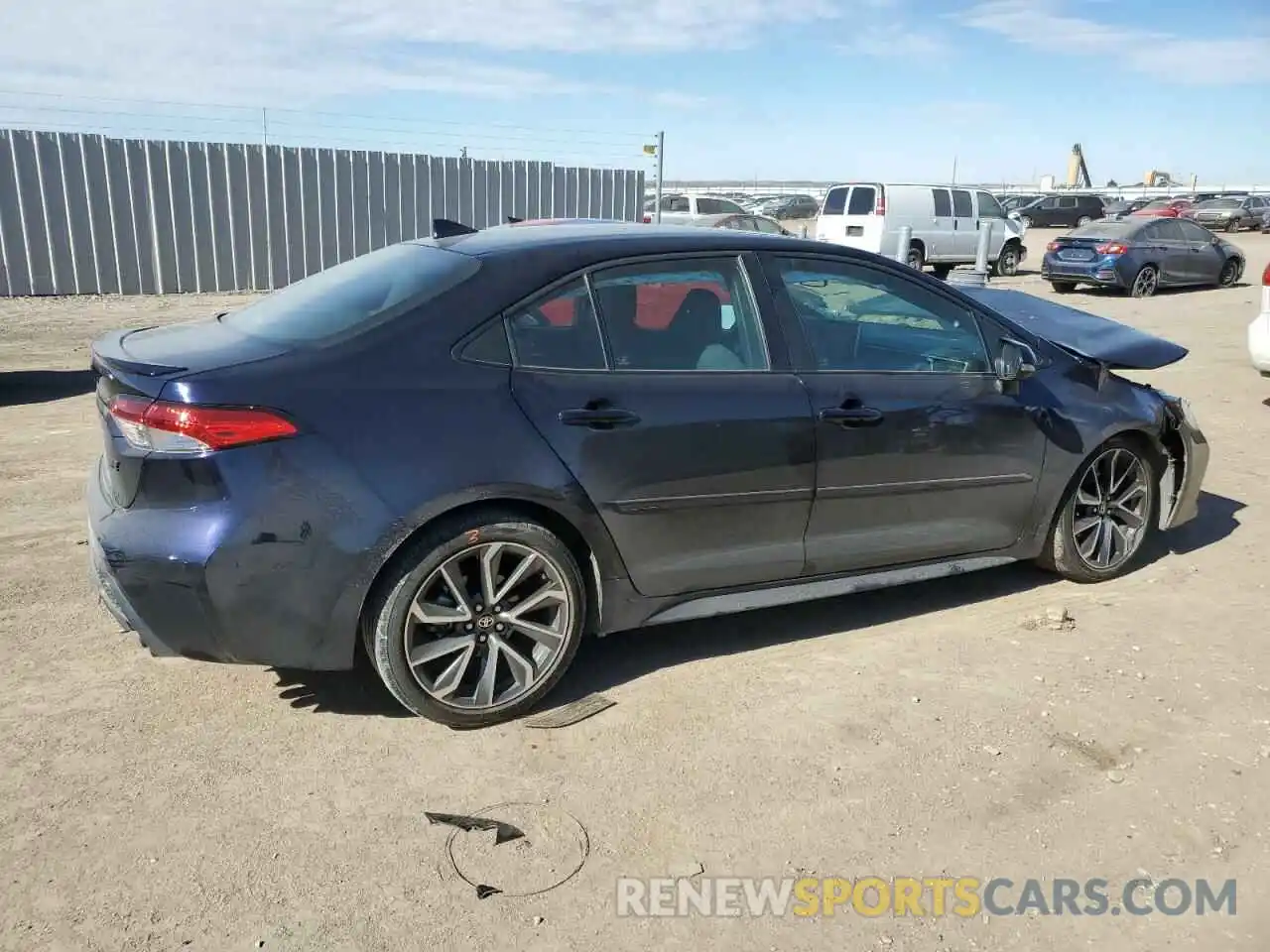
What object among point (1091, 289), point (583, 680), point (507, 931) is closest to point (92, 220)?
point (583, 680)

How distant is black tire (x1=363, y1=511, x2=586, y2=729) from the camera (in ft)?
10.5

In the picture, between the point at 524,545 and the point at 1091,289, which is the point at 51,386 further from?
the point at 1091,289

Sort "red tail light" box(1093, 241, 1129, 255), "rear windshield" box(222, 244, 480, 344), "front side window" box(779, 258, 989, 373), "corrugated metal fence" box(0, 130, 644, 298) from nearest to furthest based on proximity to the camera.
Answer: "rear windshield" box(222, 244, 480, 344) → "front side window" box(779, 258, 989, 373) → "corrugated metal fence" box(0, 130, 644, 298) → "red tail light" box(1093, 241, 1129, 255)

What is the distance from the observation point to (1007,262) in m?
23.1

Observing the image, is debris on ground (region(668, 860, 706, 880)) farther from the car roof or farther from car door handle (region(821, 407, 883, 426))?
the car roof

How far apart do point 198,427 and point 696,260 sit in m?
1.80

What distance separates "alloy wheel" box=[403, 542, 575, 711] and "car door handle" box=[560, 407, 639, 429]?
45cm

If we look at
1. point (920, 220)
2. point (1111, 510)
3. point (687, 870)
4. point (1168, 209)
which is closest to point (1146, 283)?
point (920, 220)

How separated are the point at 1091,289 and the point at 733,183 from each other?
61669 mm

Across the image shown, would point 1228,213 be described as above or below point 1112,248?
above

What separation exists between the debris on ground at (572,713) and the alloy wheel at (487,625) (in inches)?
4.7

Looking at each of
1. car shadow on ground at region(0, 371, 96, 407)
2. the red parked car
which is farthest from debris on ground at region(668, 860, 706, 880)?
the red parked car

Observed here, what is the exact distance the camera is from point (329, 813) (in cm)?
296

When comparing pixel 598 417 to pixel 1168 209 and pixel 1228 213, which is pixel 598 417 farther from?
pixel 1228 213
